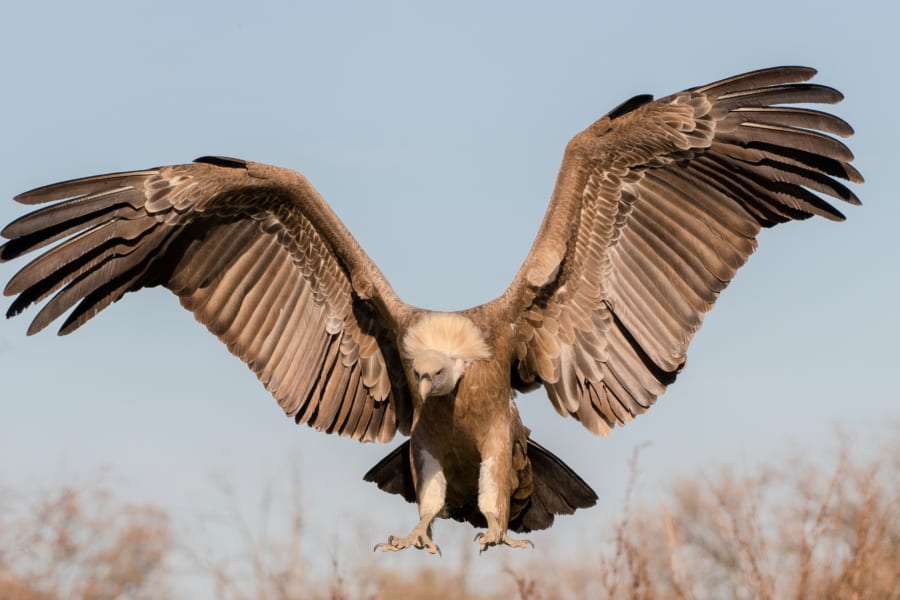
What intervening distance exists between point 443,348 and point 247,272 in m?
1.49

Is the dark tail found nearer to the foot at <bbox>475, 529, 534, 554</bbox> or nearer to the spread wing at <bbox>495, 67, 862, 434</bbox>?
the spread wing at <bbox>495, 67, 862, 434</bbox>

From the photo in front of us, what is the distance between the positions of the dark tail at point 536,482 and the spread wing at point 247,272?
194 millimetres

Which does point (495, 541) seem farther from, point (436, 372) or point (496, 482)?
point (436, 372)

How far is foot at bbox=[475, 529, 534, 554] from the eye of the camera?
7.93 meters

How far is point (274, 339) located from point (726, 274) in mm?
2824

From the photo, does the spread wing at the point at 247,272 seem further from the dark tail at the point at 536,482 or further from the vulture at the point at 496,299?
the dark tail at the point at 536,482

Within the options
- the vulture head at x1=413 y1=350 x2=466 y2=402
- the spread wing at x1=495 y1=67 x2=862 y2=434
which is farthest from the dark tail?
the vulture head at x1=413 y1=350 x2=466 y2=402

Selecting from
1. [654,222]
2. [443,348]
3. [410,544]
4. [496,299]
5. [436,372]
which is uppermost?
[654,222]

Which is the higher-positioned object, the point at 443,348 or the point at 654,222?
the point at 654,222

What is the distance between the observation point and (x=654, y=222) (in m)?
8.71

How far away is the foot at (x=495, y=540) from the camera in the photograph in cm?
793

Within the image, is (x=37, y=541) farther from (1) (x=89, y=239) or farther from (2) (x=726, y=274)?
(2) (x=726, y=274)

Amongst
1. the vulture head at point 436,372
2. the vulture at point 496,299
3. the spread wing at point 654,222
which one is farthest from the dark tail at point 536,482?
the vulture head at point 436,372

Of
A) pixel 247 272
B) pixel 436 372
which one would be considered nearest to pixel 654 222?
pixel 436 372
